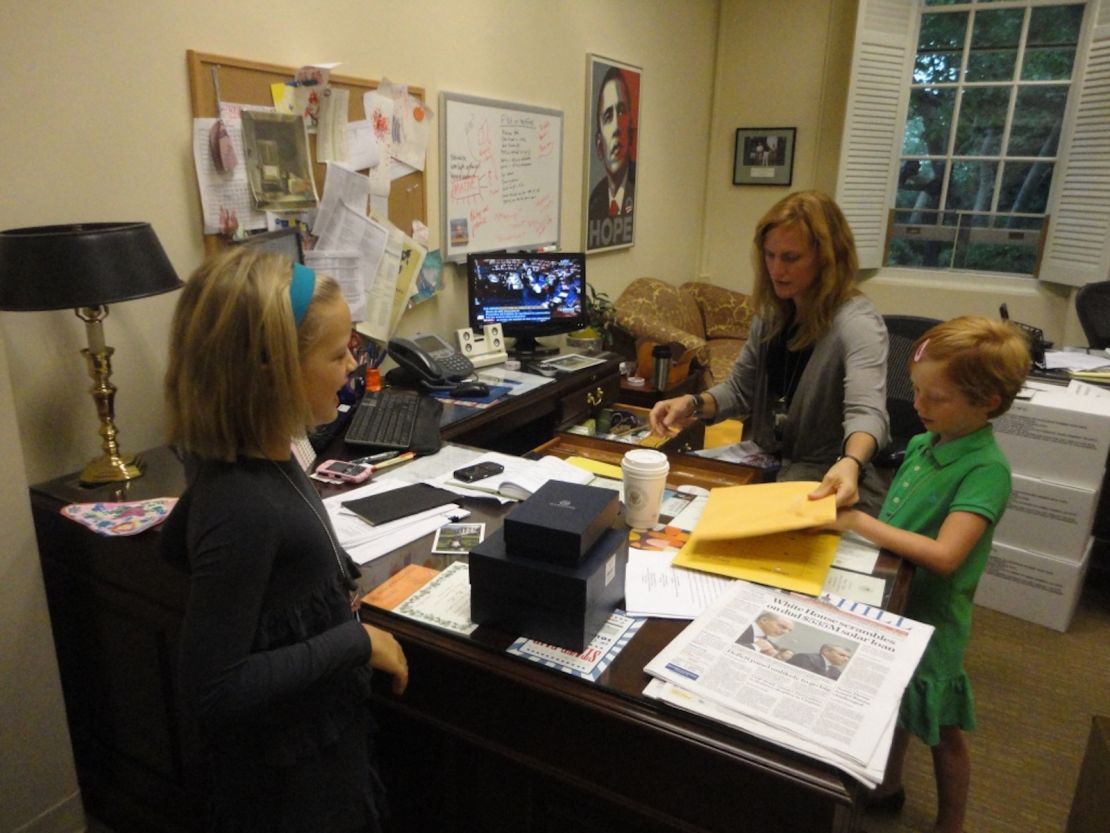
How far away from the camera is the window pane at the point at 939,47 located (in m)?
4.75

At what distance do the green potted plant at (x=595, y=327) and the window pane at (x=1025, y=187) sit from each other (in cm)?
267

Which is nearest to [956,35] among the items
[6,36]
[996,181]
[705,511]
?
[996,181]

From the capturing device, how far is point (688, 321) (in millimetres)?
4801

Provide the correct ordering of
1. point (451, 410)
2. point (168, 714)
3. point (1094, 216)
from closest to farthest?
1. point (168, 714)
2. point (451, 410)
3. point (1094, 216)

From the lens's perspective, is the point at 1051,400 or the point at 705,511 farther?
the point at 1051,400

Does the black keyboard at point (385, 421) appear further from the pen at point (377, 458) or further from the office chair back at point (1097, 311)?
the office chair back at point (1097, 311)

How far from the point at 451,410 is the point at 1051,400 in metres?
2.05

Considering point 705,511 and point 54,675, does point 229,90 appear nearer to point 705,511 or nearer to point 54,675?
point 54,675

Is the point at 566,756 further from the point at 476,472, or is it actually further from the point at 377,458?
the point at 377,458

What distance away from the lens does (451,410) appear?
2.23 metres

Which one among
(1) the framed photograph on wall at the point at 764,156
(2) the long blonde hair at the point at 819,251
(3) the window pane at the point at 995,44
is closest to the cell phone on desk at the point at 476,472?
(2) the long blonde hair at the point at 819,251

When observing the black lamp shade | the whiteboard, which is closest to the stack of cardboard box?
the whiteboard

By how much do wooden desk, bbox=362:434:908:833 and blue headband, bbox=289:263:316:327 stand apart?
493mm

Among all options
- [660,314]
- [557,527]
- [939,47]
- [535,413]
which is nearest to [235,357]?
[557,527]
